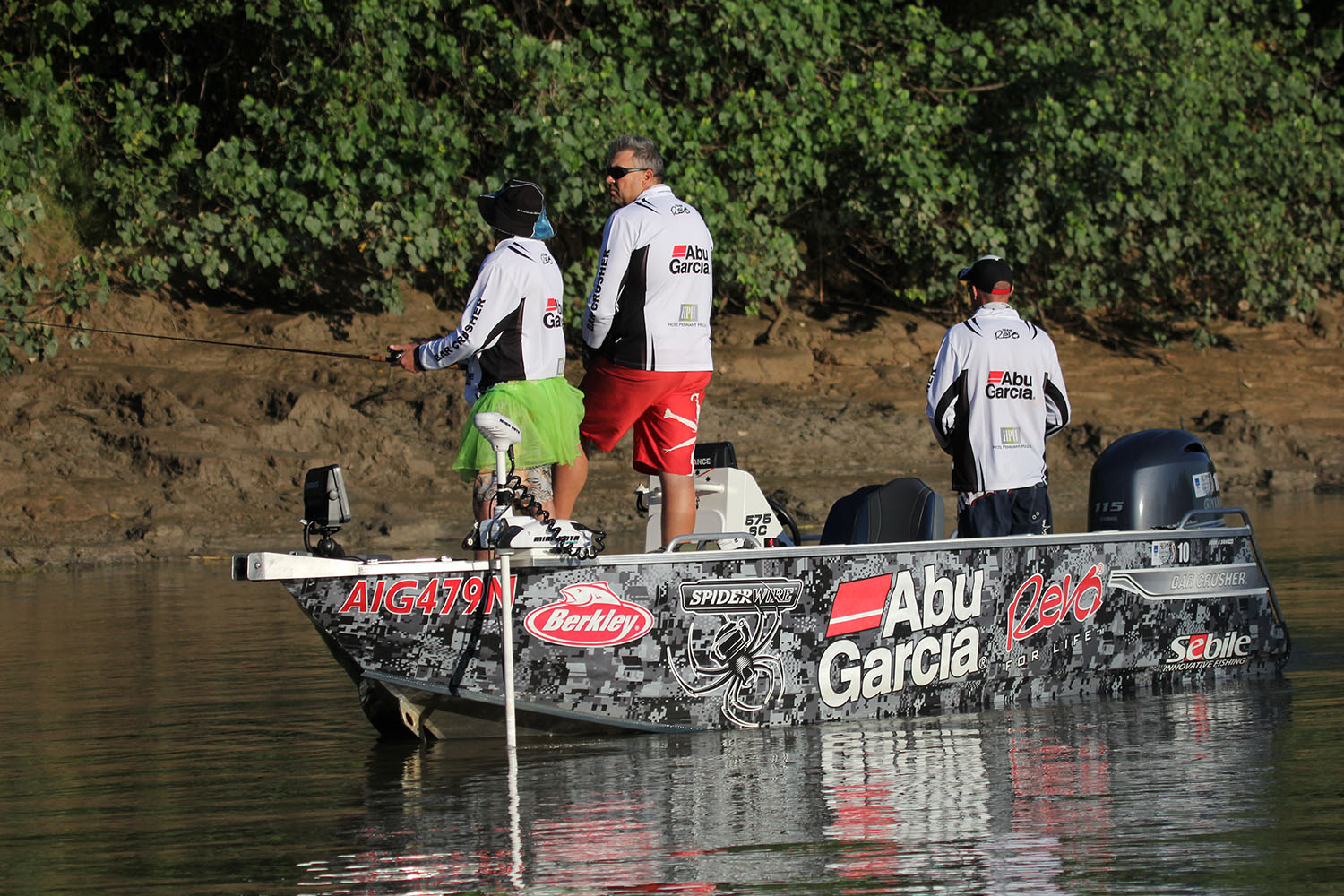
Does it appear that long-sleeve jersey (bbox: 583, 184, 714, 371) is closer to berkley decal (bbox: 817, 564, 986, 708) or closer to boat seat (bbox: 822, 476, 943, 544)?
boat seat (bbox: 822, 476, 943, 544)

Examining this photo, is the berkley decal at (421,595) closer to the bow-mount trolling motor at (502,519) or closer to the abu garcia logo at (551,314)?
the bow-mount trolling motor at (502,519)

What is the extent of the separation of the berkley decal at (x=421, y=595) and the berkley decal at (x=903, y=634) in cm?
124

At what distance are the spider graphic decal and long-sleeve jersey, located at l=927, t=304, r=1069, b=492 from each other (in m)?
1.24

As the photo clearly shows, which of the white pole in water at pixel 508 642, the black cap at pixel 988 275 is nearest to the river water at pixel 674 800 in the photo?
the white pole in water at pixel 508 642

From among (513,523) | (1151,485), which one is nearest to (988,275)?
(1151,485)

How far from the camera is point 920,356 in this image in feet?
64.7

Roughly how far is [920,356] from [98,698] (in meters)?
13.8

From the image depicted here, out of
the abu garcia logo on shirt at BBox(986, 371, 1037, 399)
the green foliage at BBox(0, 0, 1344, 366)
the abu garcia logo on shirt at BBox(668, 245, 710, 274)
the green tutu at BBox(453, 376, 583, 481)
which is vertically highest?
the green foliage at BBox(0, 0, 1344, 366)

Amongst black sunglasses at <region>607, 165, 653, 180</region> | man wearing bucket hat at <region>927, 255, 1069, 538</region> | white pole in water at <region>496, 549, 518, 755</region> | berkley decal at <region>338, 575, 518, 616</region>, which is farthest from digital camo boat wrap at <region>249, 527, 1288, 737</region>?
black sunglasses at <region>607, 165, 653, 180</region>

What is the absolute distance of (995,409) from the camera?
22.1 ft

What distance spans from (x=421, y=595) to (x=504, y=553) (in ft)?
1.08

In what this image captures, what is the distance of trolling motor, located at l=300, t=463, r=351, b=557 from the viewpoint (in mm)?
5664

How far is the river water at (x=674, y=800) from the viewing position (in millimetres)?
4203

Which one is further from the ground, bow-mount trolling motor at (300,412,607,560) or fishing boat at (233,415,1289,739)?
bow-mount trolling motor at (300,412,607,560)
